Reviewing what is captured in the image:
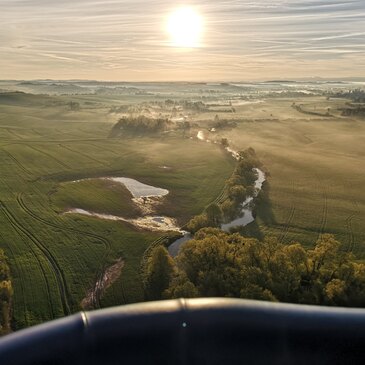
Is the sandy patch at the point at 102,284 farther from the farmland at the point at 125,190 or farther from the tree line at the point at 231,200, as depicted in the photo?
the tree line at the point at 231,200

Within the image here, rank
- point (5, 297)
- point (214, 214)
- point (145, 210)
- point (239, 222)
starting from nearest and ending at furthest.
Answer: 1. point (5, 297)
2. point (214, 214)
3. point (239, 222)
4. point (145, 210)

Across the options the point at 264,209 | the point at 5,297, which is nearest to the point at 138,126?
the point at 264,209

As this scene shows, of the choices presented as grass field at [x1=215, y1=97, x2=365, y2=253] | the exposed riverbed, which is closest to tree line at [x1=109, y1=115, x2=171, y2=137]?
grass field at [x1=215, y1=97, x2=365, y2=253]

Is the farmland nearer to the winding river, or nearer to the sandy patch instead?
the sandy patch

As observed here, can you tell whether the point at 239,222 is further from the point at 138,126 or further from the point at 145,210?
the point at 138,126

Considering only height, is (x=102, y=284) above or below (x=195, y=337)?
below

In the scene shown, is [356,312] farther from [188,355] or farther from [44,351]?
[44,351]

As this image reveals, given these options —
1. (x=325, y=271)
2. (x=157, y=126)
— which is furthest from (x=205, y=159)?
(x=325, y=271)
